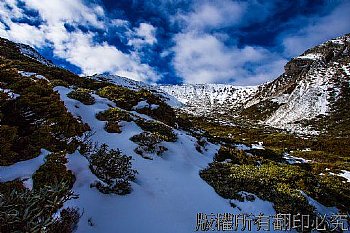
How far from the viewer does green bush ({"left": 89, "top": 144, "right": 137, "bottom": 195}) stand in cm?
972

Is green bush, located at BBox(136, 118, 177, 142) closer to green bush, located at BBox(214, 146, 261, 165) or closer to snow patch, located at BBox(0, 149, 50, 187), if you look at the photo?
green bush, located at BBox(214, 146, 261, 165)

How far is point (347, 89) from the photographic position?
107 meters

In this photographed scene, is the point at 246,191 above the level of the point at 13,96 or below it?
below

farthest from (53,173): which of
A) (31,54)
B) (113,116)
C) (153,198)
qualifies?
(31,54)

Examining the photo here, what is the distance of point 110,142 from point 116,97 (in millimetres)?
10534

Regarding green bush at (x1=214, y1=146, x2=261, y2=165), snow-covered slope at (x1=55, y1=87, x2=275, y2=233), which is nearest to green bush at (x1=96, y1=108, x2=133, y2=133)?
snow-covered slope at (x1=55, y1=87, x2=275, y2=233)

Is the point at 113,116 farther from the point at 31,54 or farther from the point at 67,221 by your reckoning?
the point at 31,54

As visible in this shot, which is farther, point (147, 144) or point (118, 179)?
point (147, 144)

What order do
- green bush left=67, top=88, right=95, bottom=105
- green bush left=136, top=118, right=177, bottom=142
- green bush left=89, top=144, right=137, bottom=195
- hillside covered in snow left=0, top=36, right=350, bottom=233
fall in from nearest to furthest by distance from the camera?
1. hillside covered in snow left=0, top=36, right=350, bottom=233
2. green bush left=89, top=144, right=137, bottom=195
3. green bush left=136, top=118, right=177, bottom=142
4. green bush left=67, top=88, right=95, bottom=105

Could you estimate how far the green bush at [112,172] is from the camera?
9.72 m

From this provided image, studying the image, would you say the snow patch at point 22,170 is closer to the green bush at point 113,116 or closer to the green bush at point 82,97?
the green bush at point 113,116

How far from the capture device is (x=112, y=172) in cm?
1048

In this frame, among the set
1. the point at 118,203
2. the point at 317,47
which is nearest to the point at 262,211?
the point at 118,203

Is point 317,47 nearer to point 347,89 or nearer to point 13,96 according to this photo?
point 347,89
